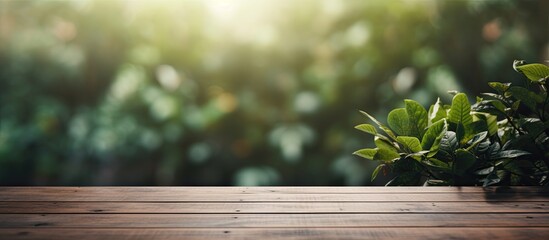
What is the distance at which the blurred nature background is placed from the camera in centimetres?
259

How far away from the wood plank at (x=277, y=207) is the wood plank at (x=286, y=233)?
0.49 feet

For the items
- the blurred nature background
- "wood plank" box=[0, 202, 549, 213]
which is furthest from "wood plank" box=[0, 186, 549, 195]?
the blurred nature background

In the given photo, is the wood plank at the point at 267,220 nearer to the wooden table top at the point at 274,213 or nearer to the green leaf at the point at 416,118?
the wooden table top at the point at 274,213

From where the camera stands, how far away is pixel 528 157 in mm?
1767

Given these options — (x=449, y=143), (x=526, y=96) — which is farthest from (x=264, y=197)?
(x=526, y=96)

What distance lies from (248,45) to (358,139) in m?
0.70

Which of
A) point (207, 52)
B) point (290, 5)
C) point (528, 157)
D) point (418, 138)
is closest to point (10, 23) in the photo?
point (207, 52)

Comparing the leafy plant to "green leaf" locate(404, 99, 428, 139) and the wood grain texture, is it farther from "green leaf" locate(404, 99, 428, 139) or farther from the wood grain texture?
the wood grain texture

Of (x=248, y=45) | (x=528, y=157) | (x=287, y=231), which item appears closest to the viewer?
(x=287, y=231)

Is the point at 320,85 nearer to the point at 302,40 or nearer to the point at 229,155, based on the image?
the point at 302,40

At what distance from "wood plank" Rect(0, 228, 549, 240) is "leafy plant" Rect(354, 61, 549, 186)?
1.94 ft

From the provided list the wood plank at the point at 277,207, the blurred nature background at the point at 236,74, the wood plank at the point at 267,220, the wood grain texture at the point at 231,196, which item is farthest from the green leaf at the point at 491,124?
the blurred nature background at the point at 236,74

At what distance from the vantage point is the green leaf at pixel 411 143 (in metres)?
1.65

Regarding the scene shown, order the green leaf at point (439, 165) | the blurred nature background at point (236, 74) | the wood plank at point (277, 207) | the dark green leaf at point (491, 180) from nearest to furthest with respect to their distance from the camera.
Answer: the wood plank at point (277, 207) → the dark green leaf at point (491, 180) → the green leaf at point (439, 165) → the blurred nature background at point (236, 74)
